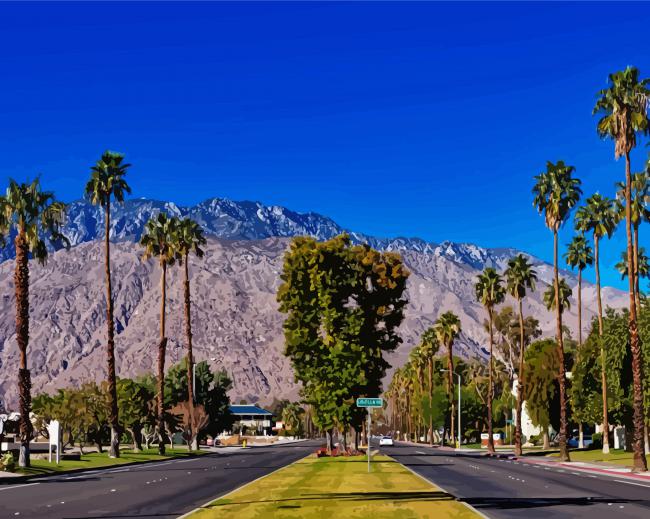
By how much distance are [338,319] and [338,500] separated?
4354 centimetres

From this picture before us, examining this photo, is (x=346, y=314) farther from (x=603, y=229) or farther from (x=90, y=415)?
(x=90, y=415)

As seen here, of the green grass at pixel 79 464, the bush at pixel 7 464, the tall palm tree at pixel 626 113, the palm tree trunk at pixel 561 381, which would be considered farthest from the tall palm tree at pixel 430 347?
the bush at pixel 7 464

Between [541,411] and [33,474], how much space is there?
2240 inches

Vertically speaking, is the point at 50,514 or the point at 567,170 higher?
the point at 567,170

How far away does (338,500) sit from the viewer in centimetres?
2867

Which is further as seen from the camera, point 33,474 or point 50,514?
point 33,474

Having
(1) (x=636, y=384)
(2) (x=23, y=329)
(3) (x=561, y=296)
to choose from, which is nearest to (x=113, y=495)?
(2) (x=23, y=329)

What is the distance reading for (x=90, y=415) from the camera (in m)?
90.1

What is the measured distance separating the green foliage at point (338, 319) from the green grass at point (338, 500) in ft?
89.5

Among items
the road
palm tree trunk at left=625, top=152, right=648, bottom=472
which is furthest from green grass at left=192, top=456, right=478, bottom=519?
palm tree trunk at left=625, top=152, right=648, bottom=472

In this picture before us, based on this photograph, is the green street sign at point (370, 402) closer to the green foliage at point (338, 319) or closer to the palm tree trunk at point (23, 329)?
the palm tree trunk at point (23, 329)

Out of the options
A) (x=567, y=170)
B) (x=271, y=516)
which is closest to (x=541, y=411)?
(x=567, y=170)

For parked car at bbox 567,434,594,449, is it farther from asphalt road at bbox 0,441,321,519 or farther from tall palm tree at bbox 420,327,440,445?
asphalt road at bbox 0,441,321,519

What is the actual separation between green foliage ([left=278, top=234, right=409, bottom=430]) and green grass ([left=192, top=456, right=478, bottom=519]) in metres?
27.3
